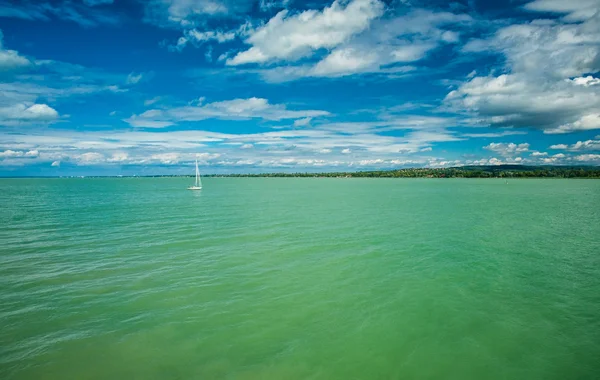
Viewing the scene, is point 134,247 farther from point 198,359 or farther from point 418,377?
point 418,377

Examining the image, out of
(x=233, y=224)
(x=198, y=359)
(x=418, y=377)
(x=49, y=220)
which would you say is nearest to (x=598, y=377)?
(x=418, y=377)

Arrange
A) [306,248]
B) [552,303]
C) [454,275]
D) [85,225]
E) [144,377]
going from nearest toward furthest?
1. [144,377]
2. [552,303]
3. [454,275]
4. [306,248]
5. [85,225]

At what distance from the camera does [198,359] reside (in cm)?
1023

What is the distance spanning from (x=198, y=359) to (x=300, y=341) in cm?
338

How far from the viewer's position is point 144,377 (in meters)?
9.32

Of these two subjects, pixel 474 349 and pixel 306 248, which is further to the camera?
pixel 306 248

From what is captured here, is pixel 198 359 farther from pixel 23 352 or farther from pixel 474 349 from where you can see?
pixel 474 349

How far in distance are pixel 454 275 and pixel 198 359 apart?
1480 cm

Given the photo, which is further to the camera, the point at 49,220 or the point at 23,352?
the point at 49,220

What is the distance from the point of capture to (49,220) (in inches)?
1598

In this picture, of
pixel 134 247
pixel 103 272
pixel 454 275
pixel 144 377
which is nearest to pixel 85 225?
pixel 134 247

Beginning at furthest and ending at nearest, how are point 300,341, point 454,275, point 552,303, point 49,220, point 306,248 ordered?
point 49,220 < point 306,248 < point 454,275 < point 552,303 < point 300,341

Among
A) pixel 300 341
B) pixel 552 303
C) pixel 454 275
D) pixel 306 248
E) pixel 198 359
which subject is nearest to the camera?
pixel 198 359

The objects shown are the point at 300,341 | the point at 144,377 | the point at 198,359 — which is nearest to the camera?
the point at 144,377
